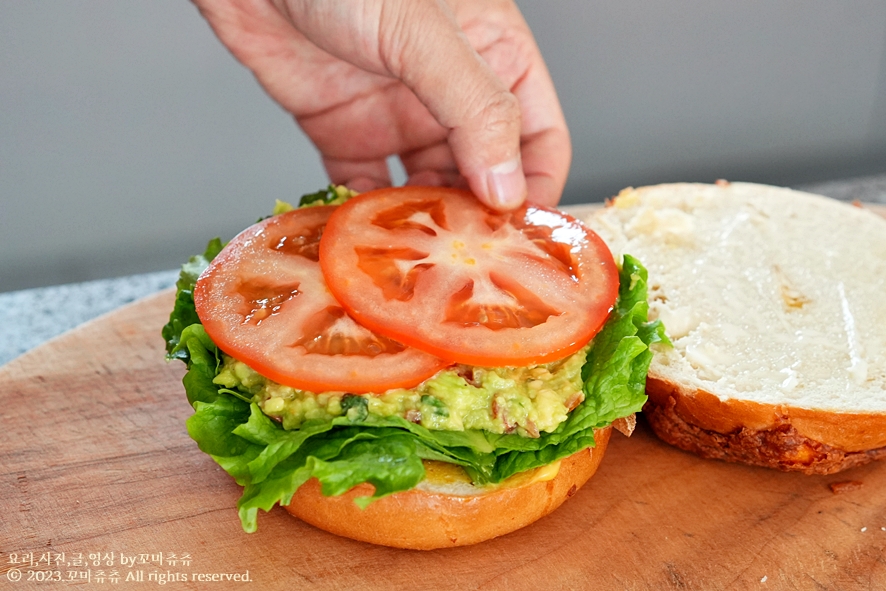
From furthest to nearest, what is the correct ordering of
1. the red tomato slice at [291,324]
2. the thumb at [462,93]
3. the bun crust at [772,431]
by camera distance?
the thumb at [462,93] < the bun crust at [772,431] < the red tomato slice at [291,324]

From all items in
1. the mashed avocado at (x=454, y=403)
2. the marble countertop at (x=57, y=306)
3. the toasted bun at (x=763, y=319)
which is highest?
the mashed avocado at (x=454, y=403)

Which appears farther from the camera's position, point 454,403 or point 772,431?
point 772,431

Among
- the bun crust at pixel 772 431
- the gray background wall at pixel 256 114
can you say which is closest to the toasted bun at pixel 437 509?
the bun crust at pixel 772 431

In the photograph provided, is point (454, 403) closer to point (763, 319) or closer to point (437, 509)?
point (437, 509)

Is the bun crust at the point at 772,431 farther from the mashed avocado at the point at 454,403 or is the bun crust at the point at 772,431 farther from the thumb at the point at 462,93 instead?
the thumb at the point at 462,93

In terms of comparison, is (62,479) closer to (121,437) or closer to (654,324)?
(121,437)

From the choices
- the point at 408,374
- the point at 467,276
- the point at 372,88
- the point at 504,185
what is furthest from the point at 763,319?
the point at 372,88
